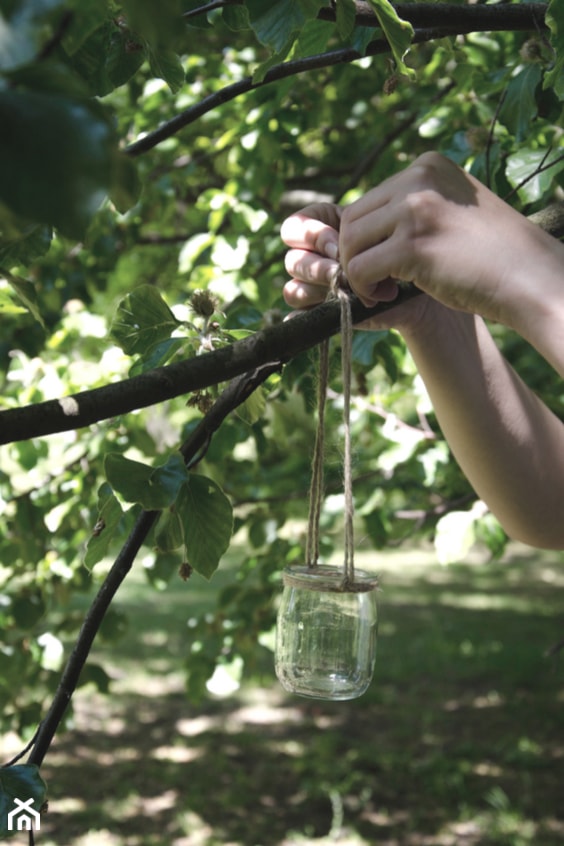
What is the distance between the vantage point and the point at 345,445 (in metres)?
1.14

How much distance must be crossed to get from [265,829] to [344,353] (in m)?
4.24

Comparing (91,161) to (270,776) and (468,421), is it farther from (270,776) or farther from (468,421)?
(270,776)

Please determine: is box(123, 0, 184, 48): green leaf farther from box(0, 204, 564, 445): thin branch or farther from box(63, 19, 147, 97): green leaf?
box(63, 19, 147, 97): green leaf

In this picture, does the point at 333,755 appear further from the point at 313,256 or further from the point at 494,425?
the point at 313,256

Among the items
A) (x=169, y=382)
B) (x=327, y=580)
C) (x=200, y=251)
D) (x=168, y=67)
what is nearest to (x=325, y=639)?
(x=327, y=580)

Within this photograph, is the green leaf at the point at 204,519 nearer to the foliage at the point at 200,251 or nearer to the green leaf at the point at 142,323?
the foliage at the point at 200,251

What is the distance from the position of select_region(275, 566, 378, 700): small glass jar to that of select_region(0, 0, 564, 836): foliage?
0.15 m

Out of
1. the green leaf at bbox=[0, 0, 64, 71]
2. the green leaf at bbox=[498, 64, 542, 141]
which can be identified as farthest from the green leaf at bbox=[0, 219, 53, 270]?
the green leaf at bbox=[498, 64, 542, 141]

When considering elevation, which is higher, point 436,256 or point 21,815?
point 436,256

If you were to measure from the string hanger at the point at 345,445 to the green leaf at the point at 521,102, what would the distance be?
84 cm

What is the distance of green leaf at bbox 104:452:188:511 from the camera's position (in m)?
1.07

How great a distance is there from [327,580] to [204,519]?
178 mm

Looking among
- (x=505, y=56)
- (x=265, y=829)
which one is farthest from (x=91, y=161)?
(x=265, y=829)

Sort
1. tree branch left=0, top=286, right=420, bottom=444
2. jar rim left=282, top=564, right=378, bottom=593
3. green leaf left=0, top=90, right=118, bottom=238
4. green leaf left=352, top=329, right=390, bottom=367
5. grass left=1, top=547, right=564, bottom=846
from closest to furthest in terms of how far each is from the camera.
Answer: green leaf left=0, top=90, right=118, bottom=238 → tree branch left=0, top=286, right=420, bottom=444 → jar rim left=282, top=564, right=378, bottom=593 → green leaf left=352, top=329, right=390, bottom=367 → grass left=1, top=547, right=564, bottom=846
